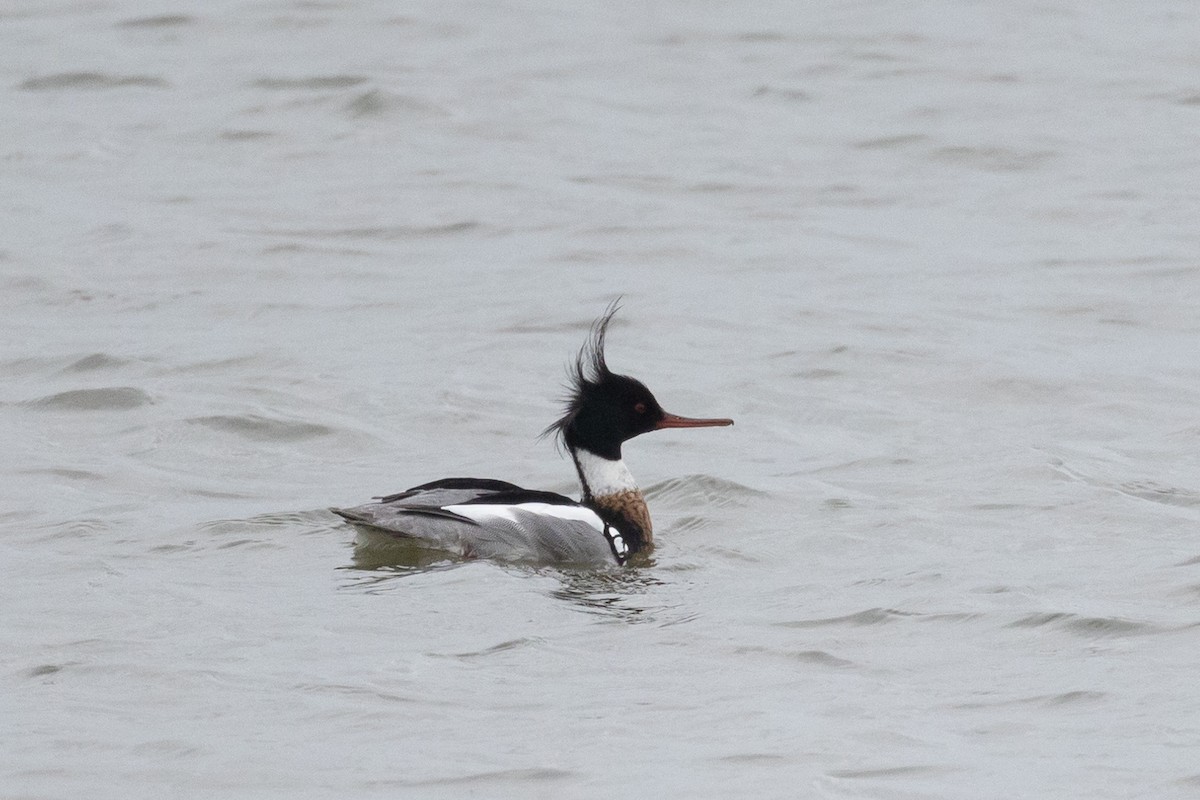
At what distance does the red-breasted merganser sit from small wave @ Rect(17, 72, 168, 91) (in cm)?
1165

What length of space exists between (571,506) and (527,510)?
38cm

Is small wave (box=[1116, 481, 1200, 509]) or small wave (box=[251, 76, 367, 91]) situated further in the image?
small wave (box=[251, 76, 367, 91])

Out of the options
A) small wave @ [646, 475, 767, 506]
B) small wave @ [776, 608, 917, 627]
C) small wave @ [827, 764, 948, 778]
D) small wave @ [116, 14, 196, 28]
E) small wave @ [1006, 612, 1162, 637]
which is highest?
small wave @ [827, 764, 948, 778]

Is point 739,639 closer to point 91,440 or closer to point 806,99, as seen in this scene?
point 91,440

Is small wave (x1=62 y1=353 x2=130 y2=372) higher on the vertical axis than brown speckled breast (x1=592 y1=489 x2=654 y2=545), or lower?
lower

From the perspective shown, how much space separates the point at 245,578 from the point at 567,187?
9446mm

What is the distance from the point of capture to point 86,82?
20.6m

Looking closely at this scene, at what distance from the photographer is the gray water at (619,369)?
261 inches

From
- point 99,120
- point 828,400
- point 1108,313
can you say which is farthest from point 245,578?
point 99,120

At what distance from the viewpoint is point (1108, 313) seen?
13914 mm

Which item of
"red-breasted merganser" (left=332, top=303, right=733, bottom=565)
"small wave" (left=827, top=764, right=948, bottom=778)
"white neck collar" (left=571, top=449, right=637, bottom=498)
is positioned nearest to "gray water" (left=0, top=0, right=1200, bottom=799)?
"small wave" (left=827, top=764, right=948, bottom=778)

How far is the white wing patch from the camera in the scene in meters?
9.03

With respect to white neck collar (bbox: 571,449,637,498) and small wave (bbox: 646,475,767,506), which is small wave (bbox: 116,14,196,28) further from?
white neck collar (bbox: 571,449,637,498)

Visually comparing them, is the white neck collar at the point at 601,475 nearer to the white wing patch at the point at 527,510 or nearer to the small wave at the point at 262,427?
the white wing patch at the point at 527,510
